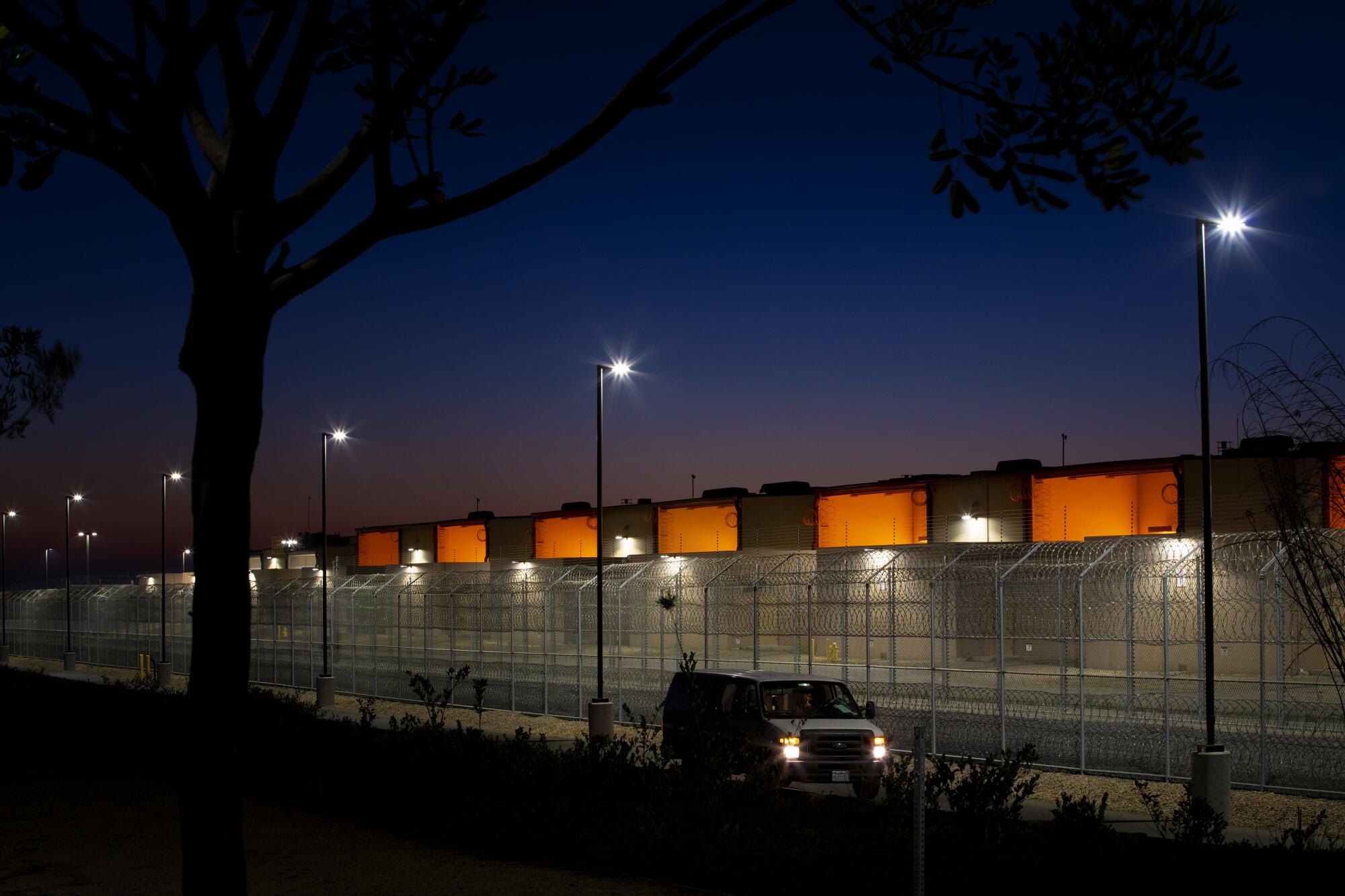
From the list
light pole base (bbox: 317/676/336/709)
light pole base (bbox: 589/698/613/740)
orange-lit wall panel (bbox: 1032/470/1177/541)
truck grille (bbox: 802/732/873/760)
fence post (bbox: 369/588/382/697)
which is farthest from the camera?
orange-lit wall panel (bbox: 1032/470/1177/541)

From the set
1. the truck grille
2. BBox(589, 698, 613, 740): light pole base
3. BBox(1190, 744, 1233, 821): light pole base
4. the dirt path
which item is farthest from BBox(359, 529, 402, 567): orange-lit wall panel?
BBox(1190, 744, 1233, 821): light pole base

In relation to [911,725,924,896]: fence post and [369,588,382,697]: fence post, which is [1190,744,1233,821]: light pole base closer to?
[911,725,924,896]: fence post

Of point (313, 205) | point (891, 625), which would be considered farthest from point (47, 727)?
point (313, 205)

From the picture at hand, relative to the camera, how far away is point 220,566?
6.02m

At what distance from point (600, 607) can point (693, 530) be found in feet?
92.0

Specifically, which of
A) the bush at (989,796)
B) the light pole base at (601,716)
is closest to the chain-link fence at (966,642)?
the light pole base at (601,716)

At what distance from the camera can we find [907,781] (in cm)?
1162

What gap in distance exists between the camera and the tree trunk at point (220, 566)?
228 inches

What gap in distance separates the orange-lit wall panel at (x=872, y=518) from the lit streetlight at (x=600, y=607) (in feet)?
59.2

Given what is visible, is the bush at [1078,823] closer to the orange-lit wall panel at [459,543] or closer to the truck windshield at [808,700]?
the truck windshield at [808,700]

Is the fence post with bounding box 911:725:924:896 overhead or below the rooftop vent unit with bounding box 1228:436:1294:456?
below

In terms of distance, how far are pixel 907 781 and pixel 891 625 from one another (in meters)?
8.87

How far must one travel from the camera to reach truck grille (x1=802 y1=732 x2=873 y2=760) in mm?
15984

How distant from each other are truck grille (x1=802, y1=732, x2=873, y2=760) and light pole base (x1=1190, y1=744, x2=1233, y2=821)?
3930 millimetres
